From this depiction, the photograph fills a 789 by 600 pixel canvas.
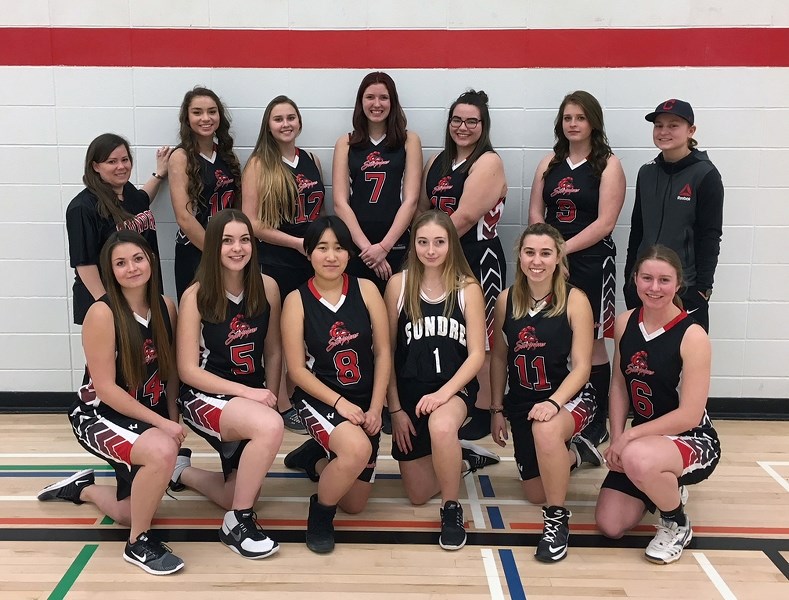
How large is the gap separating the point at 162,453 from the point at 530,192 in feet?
7.64

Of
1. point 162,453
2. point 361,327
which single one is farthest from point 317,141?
point 162,453

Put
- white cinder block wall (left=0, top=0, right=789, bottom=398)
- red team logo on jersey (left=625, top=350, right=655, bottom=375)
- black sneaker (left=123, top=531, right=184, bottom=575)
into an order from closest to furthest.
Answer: black sneaker (left=123, top=531, right=184, bottom=575)
red team logo on jersey (left=625, top=350, right=655, bottom=375)
white cinder block wall (left=0, top=0, right=789, bottom=398)

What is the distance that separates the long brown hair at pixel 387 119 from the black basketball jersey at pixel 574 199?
76 centimetres

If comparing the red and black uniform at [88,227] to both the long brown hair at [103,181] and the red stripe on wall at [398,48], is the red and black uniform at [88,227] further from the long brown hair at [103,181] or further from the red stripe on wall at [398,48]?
the red stripe on wall at [398,48]

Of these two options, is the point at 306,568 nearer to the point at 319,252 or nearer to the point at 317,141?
the point at 319,252

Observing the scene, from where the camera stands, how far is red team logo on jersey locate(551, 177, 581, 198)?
3693mm

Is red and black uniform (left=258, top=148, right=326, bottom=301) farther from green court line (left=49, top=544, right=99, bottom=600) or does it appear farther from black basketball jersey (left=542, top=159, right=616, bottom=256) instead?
green court line (left=49, top=544, right=99, bottom=600)

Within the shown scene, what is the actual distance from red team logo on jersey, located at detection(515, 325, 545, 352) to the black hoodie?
863mm

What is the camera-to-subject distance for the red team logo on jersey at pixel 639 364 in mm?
2928

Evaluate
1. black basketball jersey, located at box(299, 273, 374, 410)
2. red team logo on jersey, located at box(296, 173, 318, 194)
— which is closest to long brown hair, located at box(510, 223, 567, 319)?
black basketball jersey, located at box(299, 273, 374, 410)

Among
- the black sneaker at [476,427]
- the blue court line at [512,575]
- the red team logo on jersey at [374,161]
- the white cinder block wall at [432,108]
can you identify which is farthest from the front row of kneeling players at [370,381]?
the white cinder block wall at [432,108]

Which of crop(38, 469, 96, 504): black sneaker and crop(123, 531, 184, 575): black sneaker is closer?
crop(123, 531, 184, 575): black sneaker

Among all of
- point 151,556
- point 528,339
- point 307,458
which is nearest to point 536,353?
point 528,339

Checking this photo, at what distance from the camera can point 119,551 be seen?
2.86 meters
